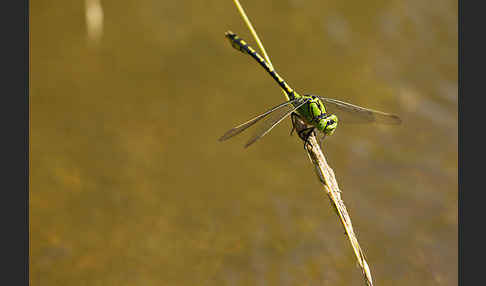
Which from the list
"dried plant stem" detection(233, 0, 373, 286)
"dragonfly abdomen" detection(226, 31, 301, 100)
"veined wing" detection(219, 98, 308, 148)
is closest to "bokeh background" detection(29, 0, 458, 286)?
"dragonfly abdomen" detection(226, 31, 301, 100)

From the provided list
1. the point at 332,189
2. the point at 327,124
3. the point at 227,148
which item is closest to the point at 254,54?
the point at 327,124

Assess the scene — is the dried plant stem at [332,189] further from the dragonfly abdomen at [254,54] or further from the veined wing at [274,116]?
the dragonfly abdomen at [254,54]

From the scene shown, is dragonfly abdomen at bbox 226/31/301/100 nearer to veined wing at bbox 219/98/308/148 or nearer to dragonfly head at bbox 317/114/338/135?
veined wing at bbox 219/98/308/148

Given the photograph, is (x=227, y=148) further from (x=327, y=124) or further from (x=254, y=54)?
(x=327, y=124)

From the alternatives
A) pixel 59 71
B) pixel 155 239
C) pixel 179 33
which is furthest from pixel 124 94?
pixel 155 239

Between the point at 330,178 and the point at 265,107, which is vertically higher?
the point at 330,178

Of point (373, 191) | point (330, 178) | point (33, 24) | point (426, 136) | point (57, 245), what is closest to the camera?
point (330, 178)

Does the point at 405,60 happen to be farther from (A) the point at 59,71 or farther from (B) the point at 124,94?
(A) the point at 59,71
